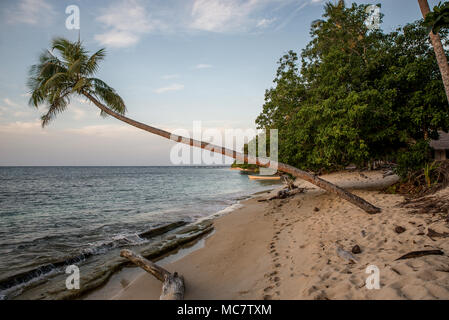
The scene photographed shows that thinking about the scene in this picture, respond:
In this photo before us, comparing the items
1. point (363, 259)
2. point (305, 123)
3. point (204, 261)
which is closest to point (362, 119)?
point (305, 123)

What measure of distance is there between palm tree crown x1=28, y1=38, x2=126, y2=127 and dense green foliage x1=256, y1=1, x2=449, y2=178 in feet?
27.6

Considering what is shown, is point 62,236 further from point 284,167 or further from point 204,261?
point 284,167

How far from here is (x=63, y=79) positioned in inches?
329

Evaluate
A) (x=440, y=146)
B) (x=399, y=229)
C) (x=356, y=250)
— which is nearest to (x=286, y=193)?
(x=399, y=229)

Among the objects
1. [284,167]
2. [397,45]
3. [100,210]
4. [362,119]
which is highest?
[397,45]

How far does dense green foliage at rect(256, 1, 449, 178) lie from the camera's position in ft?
25.3

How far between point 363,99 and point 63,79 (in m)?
11.5

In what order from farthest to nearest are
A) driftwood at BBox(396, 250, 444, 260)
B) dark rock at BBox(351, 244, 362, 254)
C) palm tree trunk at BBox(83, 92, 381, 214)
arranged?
palm tree trunk at BBox(83, 92, 381, 214) < dark rock at BBox(351, 244, 362, 254) < driftwood at BBox(396, 250, 444, 260)

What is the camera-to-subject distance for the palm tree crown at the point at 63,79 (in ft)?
27.6

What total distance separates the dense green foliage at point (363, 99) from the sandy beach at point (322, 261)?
8.13ft

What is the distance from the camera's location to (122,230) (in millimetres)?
9508

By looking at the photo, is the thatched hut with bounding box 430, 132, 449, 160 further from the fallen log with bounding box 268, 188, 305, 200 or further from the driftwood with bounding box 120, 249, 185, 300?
the driftwood with bounding box 120, 249, 185, 300

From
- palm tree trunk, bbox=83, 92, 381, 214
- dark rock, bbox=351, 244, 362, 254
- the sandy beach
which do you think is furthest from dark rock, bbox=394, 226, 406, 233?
palm tree trunk, bbox=83, 92, 381, 214
